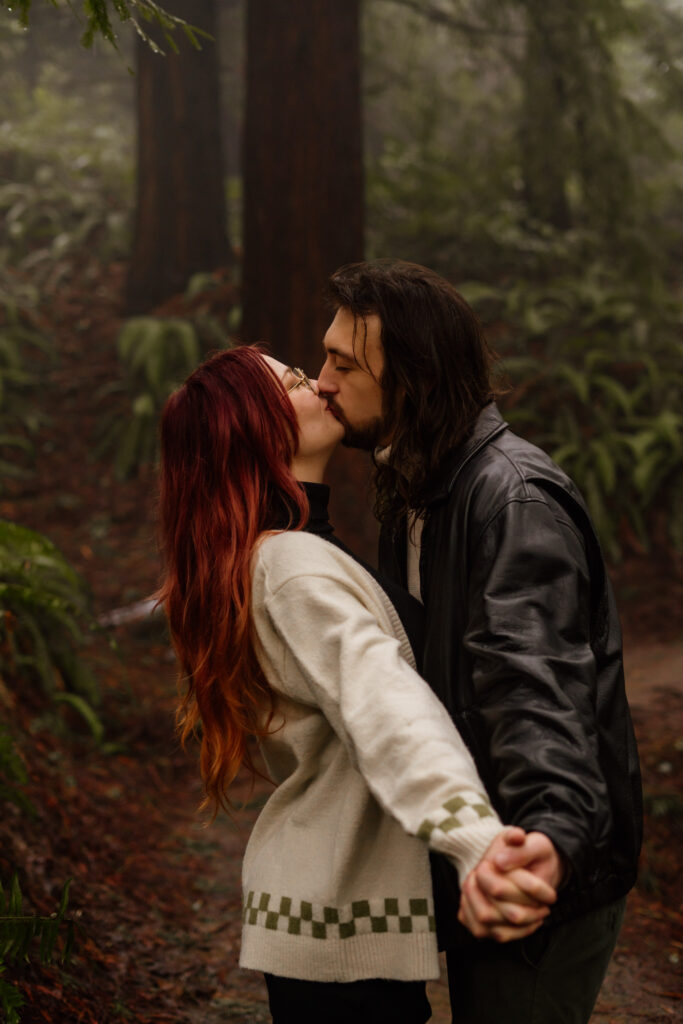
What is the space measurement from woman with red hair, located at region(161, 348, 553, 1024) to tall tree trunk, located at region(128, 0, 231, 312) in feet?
25.8

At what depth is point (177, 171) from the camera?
31.1 ft

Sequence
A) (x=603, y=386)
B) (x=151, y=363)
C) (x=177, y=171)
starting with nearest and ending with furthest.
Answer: (x=603, y=386) < (x=151, y=363) < (x=177, y=171)

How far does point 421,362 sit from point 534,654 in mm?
817

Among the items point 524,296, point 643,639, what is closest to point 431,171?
point 524,296

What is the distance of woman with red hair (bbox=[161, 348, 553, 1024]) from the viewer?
5.52ft

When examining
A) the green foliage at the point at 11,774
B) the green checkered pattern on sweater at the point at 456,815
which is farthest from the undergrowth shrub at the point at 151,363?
the green checkered pattern on sweater at the point at 456,815

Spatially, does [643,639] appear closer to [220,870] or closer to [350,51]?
[220,870]

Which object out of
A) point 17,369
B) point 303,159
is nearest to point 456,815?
point 303,159

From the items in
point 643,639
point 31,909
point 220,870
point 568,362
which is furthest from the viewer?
point 568,362

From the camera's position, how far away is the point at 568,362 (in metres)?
8.27

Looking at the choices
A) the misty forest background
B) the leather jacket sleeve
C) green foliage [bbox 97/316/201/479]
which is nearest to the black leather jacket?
the leather jacket sleeve

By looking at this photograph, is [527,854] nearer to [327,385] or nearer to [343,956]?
[343,956]

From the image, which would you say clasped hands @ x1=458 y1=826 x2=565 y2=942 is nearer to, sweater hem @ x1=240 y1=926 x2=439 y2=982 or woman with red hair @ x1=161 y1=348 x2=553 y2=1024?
woman with red hair @ x1=161 y1=348 x2=553 y2=1024

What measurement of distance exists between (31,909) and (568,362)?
6676mm
